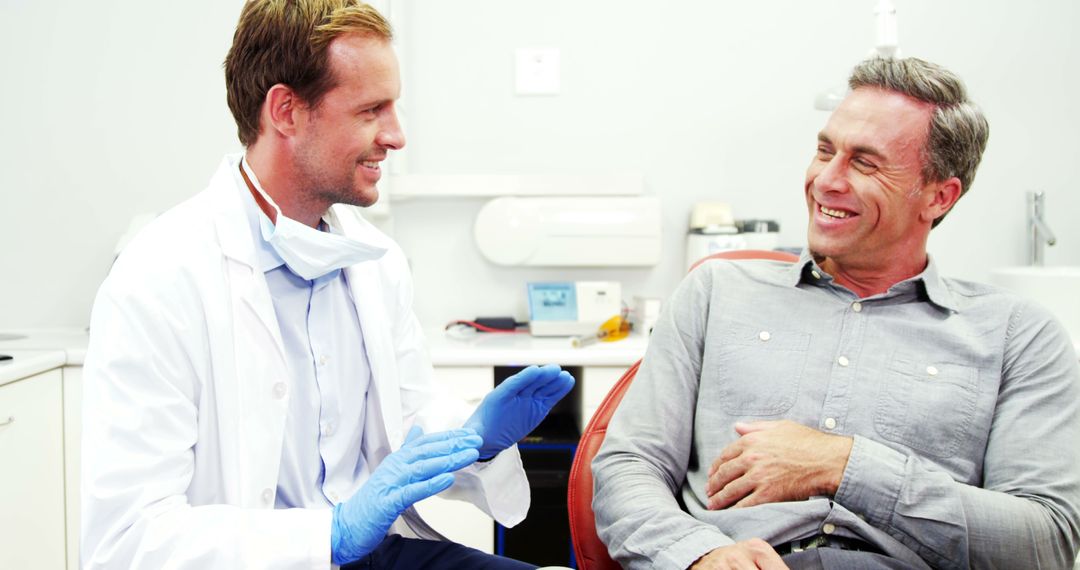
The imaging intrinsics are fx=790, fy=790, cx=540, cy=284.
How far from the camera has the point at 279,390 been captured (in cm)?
105

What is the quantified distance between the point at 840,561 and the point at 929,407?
0.89 ft

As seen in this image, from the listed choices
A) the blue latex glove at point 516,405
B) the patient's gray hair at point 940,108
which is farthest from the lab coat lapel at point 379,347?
the patient's gray hair at point 940,108

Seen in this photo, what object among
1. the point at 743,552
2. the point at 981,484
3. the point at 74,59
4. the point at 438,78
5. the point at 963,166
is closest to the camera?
the point at 743,552

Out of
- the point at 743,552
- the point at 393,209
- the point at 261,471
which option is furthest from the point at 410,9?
the point at 743,552

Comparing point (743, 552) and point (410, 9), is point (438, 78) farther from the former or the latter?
point (743, 552)

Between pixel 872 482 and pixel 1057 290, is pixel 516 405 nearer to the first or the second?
pixel 872 482

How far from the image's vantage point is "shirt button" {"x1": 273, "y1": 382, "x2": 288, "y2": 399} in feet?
3.44

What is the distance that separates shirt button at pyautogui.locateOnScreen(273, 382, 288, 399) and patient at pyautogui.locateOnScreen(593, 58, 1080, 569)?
0.47 meters

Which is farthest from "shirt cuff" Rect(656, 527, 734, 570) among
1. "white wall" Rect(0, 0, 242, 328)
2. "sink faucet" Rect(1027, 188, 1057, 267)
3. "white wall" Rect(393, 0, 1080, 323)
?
"sink faucet" Rect(1027, 188, 1057, 267)

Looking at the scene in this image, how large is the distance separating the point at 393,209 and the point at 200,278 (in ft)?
4.69

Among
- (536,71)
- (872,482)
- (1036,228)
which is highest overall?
(536,71)

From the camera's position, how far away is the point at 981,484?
45.4 inches

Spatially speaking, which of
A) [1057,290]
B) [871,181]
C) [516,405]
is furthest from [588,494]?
[1057,290]

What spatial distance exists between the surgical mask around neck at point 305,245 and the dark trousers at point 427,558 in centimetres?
42
